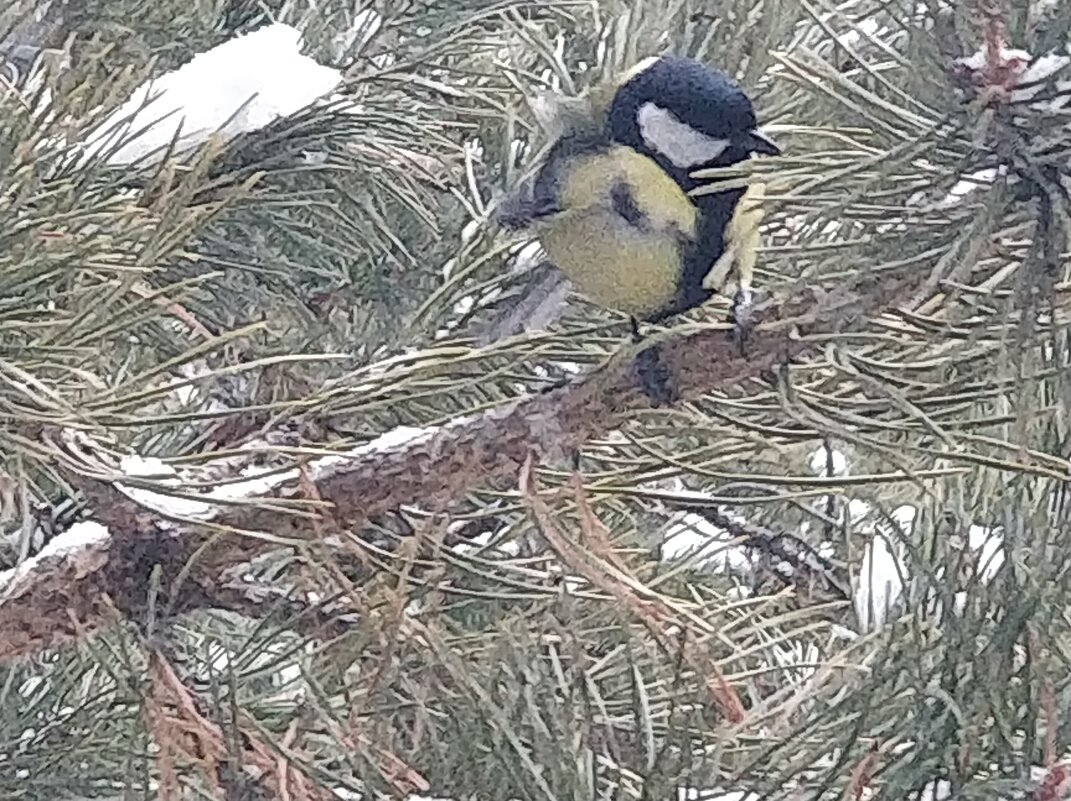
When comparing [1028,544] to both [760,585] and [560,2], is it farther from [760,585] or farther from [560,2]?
[760,585]

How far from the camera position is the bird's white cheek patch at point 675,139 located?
17.9 inches

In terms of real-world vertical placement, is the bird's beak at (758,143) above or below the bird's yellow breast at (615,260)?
above

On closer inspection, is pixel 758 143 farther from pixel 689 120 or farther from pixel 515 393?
pixel 515 393

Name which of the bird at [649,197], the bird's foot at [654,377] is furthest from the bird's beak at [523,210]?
the bird's foot at [654,377]

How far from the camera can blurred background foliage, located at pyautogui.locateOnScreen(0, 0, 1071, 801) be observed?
0.30 m

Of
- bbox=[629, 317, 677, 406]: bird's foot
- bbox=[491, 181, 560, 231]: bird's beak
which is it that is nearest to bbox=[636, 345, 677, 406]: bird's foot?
bbox=[629, 317, 677, 406]: bird's foot

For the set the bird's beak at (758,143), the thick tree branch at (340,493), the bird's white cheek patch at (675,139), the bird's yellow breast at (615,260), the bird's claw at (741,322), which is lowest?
the thick tree branch at (340,493)

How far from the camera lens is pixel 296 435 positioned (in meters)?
0.50

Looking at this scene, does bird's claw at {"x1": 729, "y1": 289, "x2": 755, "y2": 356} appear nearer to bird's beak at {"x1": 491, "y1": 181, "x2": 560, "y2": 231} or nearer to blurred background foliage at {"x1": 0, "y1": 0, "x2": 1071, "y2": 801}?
blurred background foliage at {"x1": 0, "y1": 0, "x2": 1071, "y2": 801}

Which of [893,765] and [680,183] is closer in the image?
[893,765]

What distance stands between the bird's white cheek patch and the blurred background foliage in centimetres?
3

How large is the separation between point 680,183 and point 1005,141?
0.65 ft

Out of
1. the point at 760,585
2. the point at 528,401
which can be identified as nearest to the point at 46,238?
the point at 528,401

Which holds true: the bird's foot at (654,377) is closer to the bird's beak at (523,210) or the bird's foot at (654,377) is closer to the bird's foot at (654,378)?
the bird's foot at (654,378)
